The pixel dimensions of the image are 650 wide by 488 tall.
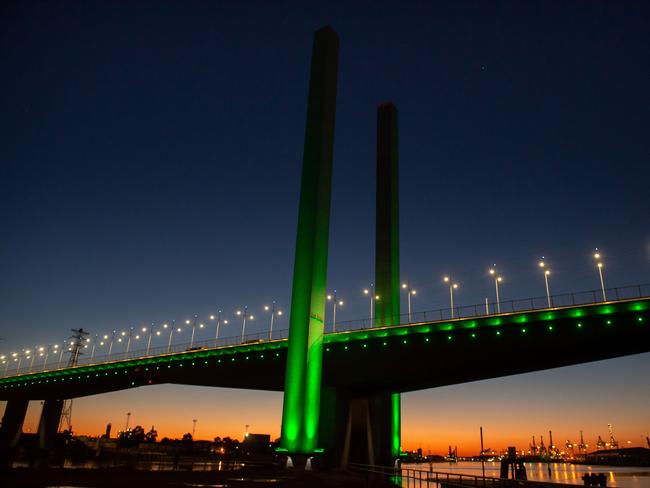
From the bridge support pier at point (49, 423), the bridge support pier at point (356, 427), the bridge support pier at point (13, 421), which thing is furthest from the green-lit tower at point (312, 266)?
the bridge support pier at point (13, 421)

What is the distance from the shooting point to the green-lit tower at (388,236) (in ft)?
199

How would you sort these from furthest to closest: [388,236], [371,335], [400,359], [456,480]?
1. [388,236]
2. [400,359]
3. [371,335]
4. [456,480]

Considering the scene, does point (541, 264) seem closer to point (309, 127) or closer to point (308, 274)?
point (308, 274)

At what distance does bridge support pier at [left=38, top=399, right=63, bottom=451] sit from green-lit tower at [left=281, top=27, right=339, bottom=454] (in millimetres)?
52498

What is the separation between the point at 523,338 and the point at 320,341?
1745cm

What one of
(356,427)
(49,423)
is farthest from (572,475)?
(49,423)

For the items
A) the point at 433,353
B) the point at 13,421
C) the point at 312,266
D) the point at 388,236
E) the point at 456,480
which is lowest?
the point at 456,480

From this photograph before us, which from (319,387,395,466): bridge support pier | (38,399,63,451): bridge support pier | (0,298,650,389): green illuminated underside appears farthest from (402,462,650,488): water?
(38,399,63,451): bridge support pier

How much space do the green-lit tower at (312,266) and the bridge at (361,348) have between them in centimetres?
10

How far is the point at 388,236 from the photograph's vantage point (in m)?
64.0

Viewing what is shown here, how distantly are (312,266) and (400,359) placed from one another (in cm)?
1215

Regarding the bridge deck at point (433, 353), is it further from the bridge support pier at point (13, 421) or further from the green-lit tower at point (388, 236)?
the bridge support pier at point (13, 421)

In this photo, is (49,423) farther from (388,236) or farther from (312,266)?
(388,236)

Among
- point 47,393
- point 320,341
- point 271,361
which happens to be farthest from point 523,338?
point 47,393
